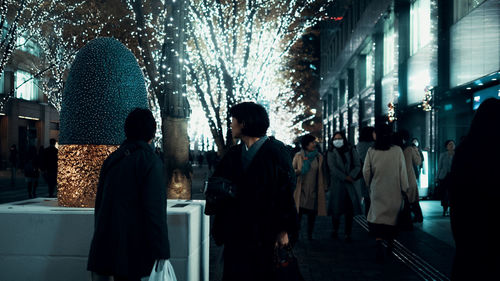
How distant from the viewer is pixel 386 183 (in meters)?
7.12

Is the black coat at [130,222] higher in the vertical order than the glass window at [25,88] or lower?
lower

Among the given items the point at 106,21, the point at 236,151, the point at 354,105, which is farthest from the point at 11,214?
the point at 354,105

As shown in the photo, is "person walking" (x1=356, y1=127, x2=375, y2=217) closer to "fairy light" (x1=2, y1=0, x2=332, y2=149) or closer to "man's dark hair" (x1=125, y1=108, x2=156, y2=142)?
"fairy light" (x1=2, y1=0, x2=332, y2=149)

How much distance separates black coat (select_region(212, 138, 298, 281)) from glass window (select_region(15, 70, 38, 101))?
36.9 metres

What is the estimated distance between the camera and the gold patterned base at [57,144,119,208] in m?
4.68

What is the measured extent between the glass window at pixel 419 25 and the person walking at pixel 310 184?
29.1ft

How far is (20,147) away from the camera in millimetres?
37500

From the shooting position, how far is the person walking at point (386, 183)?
7.08 meters

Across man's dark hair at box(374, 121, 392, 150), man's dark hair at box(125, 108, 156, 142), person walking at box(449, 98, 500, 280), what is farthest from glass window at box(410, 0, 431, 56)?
man's dark hair at box(125, 108, 156, 142)

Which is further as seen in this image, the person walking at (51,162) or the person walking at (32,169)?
the person walking at (32,169)

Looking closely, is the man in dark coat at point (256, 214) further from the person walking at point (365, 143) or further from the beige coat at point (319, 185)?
the person walking at point (365, 143)

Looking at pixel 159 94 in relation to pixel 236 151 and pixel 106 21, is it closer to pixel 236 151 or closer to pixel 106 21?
pixel 236 151

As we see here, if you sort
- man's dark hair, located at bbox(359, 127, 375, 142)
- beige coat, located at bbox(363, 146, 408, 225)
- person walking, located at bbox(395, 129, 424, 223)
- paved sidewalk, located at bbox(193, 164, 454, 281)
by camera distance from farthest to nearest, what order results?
man's dark hair, located at bbox(359, 127, 375, 142), person walking, located at bbox(395, 129, 424, 223), beige coat, located at bbox(363, 146, 408, 225), paved sidewalk, located at bbox(193, 164, 454, 281)

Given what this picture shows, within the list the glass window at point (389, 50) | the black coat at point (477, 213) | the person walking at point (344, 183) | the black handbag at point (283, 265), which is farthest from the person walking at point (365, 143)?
the glass window at point (389, 50)
